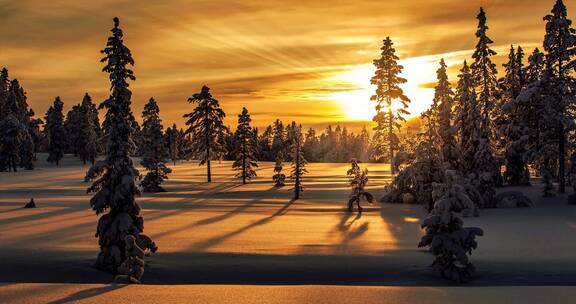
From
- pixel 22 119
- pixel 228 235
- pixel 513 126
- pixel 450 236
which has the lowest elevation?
pixel 228 235

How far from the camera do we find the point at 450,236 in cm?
1683

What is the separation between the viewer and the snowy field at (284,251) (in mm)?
12641

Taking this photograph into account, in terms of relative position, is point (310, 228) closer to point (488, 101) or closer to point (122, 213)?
point (122, 213)

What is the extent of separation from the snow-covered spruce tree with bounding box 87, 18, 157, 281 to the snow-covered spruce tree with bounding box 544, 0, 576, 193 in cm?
3681

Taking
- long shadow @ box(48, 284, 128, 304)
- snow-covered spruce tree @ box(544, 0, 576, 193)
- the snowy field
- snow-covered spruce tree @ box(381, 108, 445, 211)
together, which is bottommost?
the snowy field

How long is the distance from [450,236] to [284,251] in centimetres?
711

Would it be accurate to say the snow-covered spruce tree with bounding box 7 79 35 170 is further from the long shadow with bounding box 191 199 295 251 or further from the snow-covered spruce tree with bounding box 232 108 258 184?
the long shadow with bounding box 191 199 295 251

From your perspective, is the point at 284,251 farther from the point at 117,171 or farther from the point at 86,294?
the point at 86,294

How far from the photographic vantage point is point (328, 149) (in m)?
198

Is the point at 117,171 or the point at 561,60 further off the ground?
the point at 561,60

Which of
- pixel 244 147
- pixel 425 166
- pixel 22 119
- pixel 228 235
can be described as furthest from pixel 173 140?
pixel 228 235

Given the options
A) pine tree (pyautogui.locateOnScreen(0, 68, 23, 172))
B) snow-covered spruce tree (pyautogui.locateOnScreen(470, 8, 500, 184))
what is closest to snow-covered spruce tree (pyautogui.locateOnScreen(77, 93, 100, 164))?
pine tree (pyautogui.locateOnScreen(0, 68, 23, 172))

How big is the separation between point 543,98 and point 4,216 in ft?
140

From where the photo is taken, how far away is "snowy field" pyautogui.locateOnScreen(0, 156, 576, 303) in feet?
41.5
